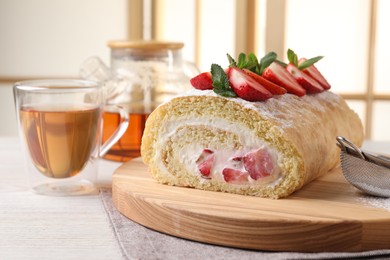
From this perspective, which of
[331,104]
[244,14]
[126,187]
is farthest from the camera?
[244,14]

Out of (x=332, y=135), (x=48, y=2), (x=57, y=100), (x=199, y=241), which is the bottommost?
(x=199, y=241)

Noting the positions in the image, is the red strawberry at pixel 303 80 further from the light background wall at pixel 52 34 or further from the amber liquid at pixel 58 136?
the light background wall at pixel 52 34

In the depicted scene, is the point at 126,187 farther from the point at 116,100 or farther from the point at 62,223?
the point at 116,100

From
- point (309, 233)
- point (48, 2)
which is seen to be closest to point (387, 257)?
point (309, 233)

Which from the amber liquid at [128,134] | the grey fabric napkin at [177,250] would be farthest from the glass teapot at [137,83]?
the grey fabric napkin at [177,250]

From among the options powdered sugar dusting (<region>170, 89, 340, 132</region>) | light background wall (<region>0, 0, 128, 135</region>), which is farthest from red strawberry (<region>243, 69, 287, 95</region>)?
light background wall (<region>0, 0, 128, 135</region>)

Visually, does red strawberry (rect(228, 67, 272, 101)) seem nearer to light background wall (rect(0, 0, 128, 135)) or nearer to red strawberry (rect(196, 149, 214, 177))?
red strawberry (rect(196, 149, 214, 177))

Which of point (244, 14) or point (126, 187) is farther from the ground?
point (244, 14)
